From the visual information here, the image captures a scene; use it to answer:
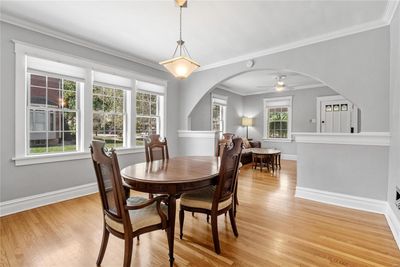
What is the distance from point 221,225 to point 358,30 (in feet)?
11.2

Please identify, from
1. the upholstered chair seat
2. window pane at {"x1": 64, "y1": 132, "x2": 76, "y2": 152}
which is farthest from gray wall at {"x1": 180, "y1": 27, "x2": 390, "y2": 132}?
window pane at {"x1": 64, "y1": 132, "x2": 76, "y2": 152}

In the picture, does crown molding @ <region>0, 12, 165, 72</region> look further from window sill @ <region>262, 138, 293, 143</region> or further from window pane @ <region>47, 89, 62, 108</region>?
window sill @ <region>262, 138, 293, 143</region>

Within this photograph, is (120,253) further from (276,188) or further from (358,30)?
(358,30)

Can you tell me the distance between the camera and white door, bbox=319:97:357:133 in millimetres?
6250

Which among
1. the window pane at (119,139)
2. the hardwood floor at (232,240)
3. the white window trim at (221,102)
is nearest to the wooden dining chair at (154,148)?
the hardwood floor at (232,240)

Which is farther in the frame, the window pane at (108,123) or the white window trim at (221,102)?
the white window trim at (221,102)

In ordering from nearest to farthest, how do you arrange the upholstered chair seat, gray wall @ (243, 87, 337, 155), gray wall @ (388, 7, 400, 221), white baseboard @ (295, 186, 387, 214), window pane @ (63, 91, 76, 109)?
1. the upholstered chair seat
2. gray wall @ (388, 7, 400, 221)
3. white baseboard @ (295, 186, 387, 214)
4. window pane @ (63, 91, 76, 109)
5. gray wall @ (243, 87, 337, 155)

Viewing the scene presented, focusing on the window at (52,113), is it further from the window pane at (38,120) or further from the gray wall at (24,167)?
the gray wall at (24,167)

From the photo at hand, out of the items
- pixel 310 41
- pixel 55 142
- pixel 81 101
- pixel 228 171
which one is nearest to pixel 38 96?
pixel 81 101

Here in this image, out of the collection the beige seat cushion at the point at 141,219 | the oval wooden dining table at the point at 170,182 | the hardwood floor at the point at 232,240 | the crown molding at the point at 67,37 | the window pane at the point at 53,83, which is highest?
the crown molding at the point at 67,37

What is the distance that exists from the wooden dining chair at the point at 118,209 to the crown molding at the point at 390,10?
3.36 metres

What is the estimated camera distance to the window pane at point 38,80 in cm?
305

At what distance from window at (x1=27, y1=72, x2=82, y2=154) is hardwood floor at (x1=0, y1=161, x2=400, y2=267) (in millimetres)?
975

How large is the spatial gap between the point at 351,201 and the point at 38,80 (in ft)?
16.7
